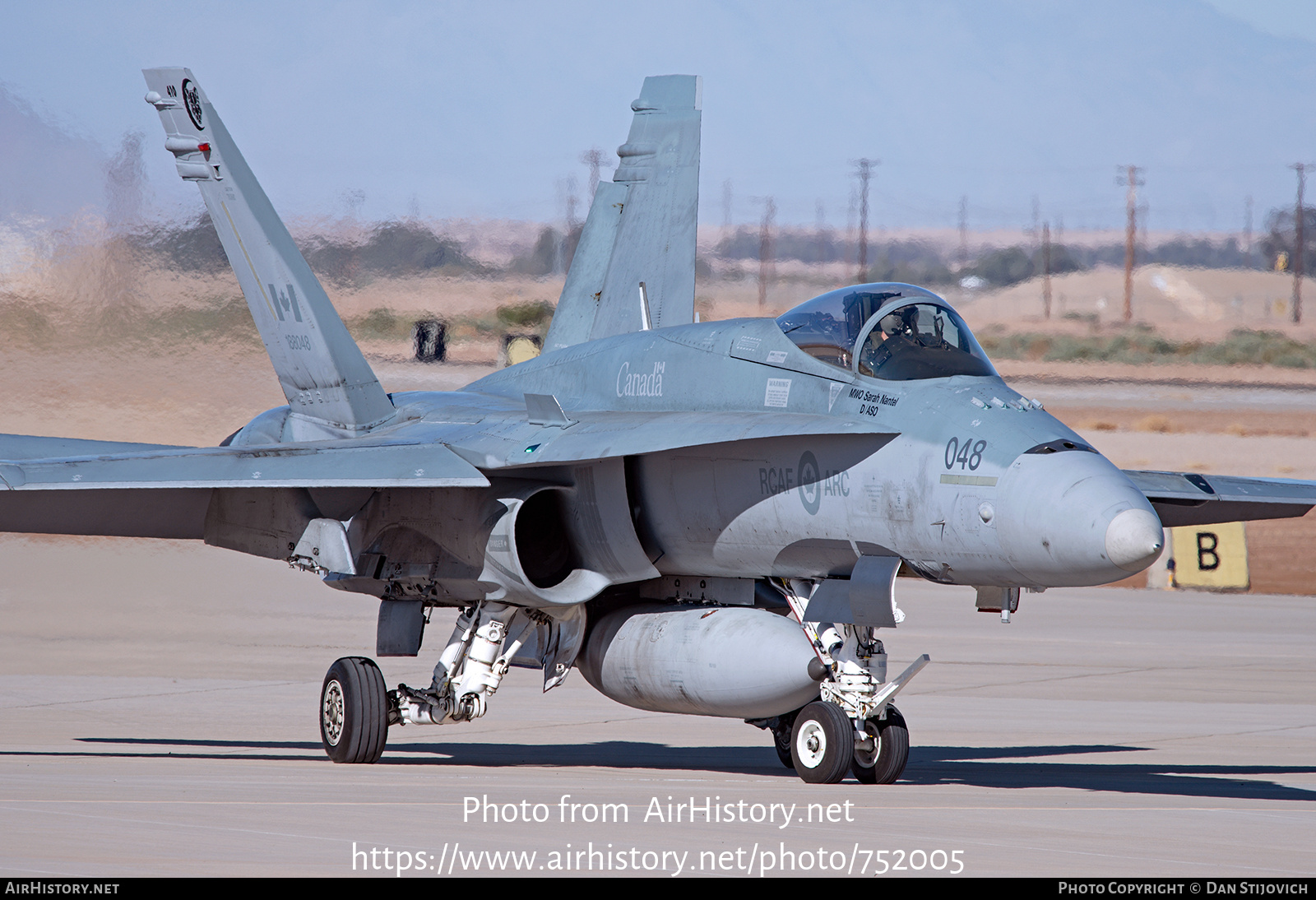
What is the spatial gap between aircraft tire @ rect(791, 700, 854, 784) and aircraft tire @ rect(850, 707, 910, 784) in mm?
145

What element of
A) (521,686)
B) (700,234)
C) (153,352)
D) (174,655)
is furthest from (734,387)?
(700,234)

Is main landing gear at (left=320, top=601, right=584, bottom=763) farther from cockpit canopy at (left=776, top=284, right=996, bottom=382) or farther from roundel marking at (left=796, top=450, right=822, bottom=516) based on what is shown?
cockpit canopy at (left=776, top=284, right=996, bottom=382)

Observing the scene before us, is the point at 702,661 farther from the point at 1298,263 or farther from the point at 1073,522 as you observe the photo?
the point at 1298,263

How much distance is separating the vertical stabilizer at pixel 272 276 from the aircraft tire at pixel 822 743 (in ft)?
12.9

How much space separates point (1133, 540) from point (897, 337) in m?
1.91

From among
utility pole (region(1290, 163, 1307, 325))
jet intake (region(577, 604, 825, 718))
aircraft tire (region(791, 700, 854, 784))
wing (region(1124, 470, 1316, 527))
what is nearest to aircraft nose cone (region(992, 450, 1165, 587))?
aircraft tire (region(791, 700, 854, 784))

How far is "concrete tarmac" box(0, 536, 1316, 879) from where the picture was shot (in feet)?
21.8

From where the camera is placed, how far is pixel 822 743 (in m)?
9.04

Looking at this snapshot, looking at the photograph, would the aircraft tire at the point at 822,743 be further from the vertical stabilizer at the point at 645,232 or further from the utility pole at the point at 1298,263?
the utility pole at the point at 1298,263

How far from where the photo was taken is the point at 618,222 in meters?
13.5

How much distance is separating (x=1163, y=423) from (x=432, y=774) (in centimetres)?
3546

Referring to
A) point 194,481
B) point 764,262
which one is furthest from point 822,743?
point 764,262

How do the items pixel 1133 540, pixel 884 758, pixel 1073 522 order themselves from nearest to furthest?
pixel 1133 540 → pixel 1073 522 → pixel 884 758

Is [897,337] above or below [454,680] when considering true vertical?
above
